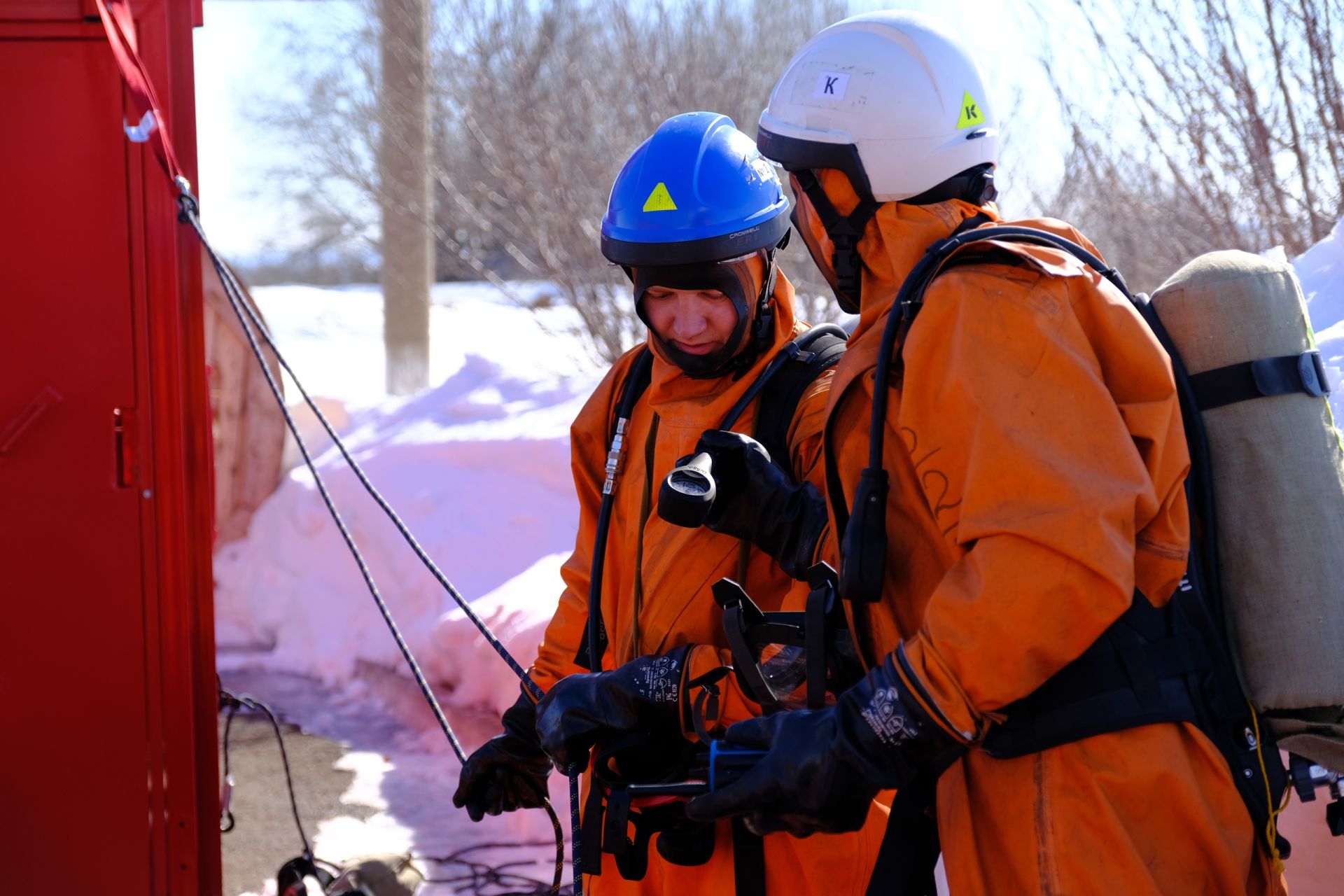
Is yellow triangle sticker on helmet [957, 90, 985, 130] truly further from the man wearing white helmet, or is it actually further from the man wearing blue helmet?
the man wearing blue helmet

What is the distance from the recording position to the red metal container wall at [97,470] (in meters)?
3.27

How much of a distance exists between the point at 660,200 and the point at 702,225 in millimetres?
103

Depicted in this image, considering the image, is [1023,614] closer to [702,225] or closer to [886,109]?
[886,109]

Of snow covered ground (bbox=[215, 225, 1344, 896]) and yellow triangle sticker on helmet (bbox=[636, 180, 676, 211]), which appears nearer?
yellow triangle sticker on helmet (bbox=[636, 180, 676, 211])

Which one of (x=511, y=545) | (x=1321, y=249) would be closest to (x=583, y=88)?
(x=511, y=545)

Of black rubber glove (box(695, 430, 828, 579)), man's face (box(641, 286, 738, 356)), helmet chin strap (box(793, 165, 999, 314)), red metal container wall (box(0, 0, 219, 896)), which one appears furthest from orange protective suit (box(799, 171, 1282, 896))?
red metal container wall (box(0, 0, 219, 896))

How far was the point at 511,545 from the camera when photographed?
625 centimetres

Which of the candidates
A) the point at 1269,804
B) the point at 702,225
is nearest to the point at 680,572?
the point at 702,225

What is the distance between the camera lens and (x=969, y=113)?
2086 millimetres

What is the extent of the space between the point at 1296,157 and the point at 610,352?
4.36 m

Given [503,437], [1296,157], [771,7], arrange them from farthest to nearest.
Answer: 1. [771,7]
2. [503,437]
3. [1296,157]

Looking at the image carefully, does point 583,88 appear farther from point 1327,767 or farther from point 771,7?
point 1327,767

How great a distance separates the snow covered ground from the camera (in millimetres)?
5152

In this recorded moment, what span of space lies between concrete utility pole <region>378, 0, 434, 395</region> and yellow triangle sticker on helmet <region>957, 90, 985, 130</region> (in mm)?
8017
